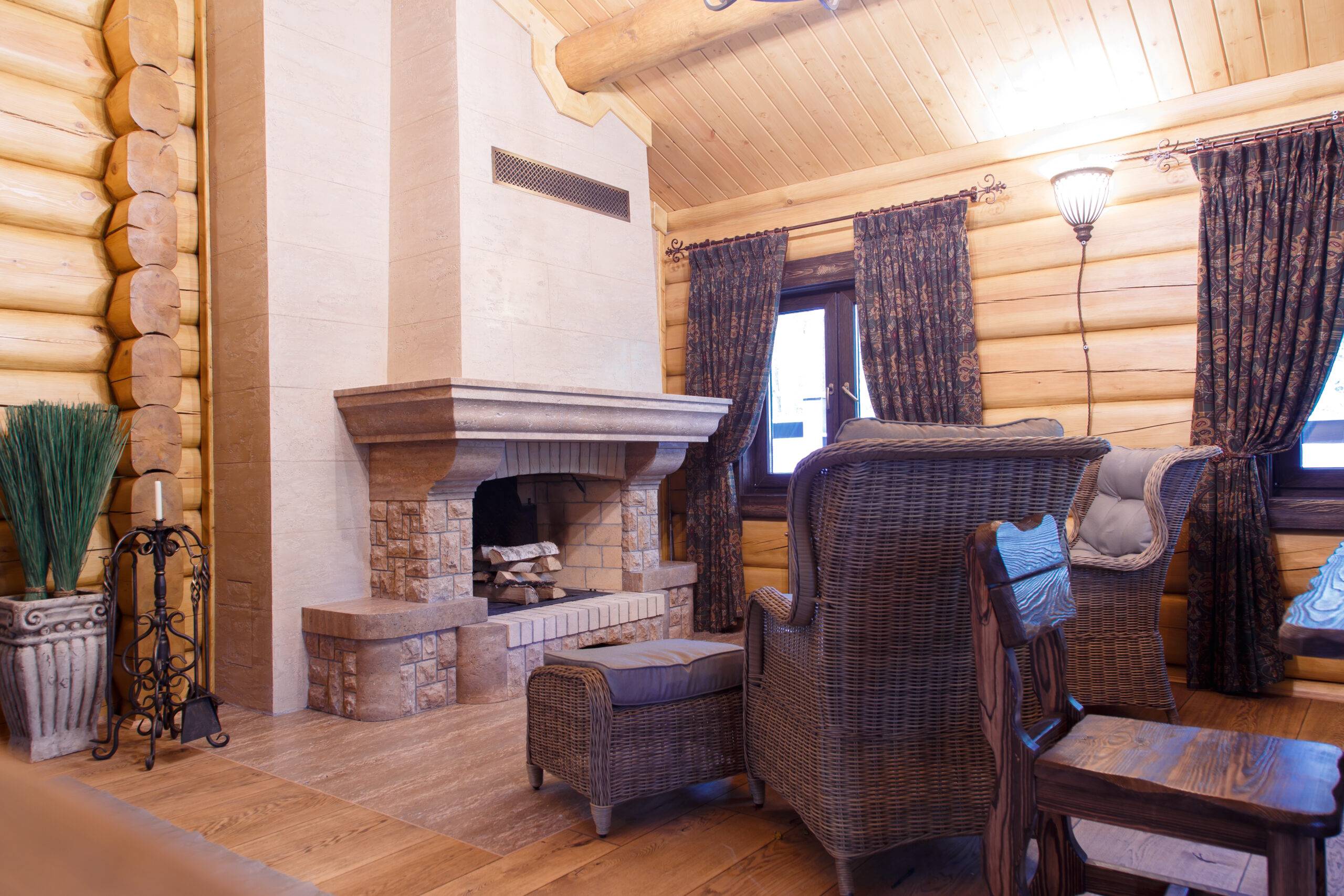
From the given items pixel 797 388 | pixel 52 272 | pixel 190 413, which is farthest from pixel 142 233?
pixel 797 388

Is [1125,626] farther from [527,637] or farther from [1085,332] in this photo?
[527,637]

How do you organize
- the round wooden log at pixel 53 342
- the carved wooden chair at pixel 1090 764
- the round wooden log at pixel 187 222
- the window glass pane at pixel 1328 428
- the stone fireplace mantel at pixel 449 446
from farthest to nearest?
the round wooden log at pixel 187 222 < the window glass pane at pixel 1328 428 < the stone fireplace mantel at pixel 449 446 < the round wooden log at pixel 53 342 < the carved wooden chair at pixel 1090 764

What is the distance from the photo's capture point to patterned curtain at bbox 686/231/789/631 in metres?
5.26

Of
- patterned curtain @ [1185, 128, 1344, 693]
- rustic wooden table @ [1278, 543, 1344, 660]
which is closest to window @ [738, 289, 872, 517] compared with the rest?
patterned curtain @ [1185, 128, 1344, 693]

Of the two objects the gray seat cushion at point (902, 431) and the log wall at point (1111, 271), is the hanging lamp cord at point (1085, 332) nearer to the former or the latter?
the log wall at point (1111, 271)

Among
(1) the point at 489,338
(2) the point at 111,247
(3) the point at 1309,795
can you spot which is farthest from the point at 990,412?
(2) the point at 111,247

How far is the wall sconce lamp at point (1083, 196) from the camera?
13.1ft

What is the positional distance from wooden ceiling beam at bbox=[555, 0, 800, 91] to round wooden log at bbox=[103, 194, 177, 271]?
1943 mm

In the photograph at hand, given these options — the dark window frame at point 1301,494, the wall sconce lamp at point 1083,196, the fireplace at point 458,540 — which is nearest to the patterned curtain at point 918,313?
the wall sconce lamp at point 1083,196

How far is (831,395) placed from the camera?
5219 millimetres

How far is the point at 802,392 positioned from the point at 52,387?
363 centimetres

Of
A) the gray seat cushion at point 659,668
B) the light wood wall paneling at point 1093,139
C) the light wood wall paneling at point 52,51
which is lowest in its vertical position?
the gray seat cushion at point 659,668

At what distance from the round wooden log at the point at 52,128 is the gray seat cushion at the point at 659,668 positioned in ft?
9.11

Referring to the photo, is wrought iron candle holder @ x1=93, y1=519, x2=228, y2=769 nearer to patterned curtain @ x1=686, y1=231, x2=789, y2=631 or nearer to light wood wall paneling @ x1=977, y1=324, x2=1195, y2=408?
patterned curtain @ x1=686, y1=231, x2=789, y2=631
